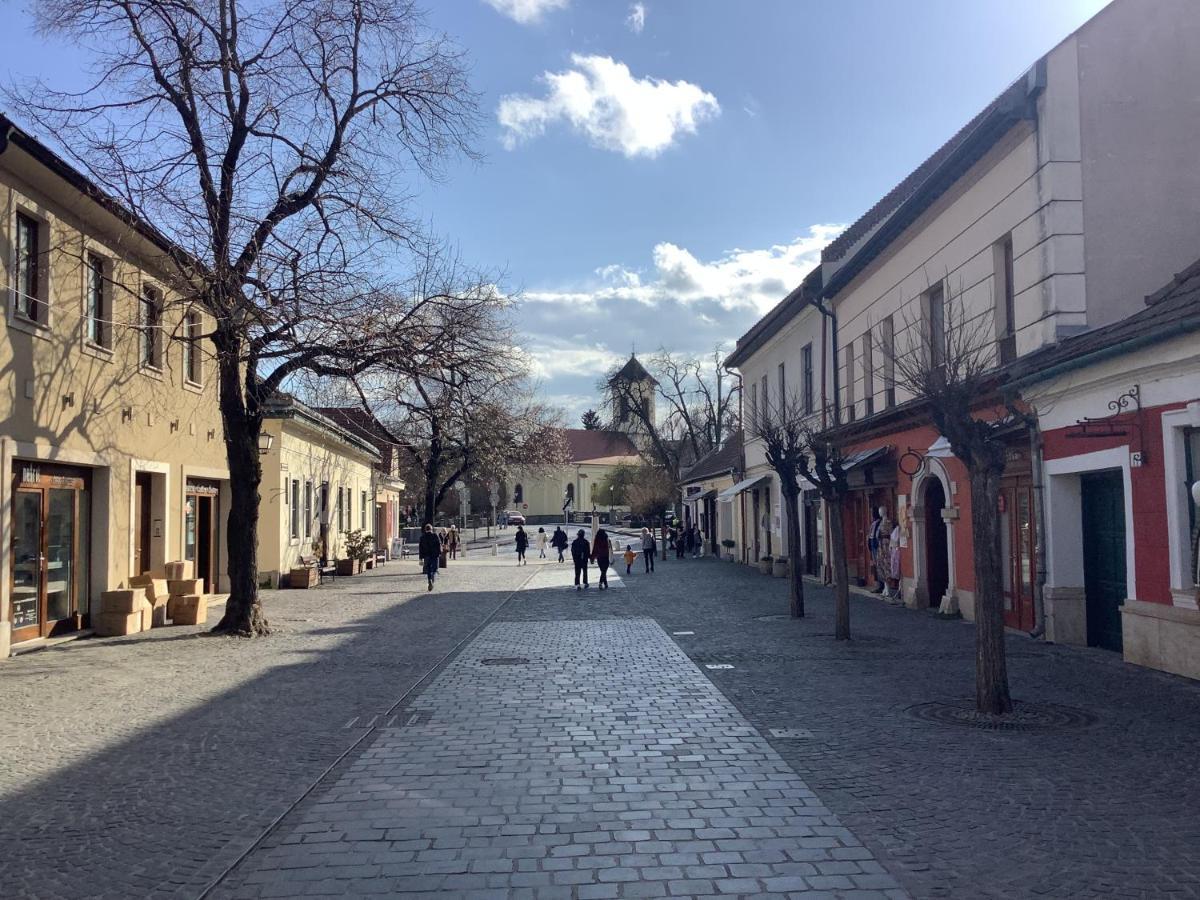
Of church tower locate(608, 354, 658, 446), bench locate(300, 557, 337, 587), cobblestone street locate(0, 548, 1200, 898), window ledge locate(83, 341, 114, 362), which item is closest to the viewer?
cobblestone street locate(0, 548, 1200, 898)

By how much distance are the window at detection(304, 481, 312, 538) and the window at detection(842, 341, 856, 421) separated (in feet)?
48.9

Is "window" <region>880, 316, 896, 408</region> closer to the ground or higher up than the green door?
higher up

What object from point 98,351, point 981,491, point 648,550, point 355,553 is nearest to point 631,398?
point 648,550

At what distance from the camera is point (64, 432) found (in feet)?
46.8

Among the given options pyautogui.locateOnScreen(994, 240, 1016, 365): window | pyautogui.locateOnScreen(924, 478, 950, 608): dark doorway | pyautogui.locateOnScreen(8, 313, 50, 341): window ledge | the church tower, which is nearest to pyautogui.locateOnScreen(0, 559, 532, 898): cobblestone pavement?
pyautogui.locateOnScreen(8, 313, 50, 341): window ledge

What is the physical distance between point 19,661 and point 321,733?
6.13m

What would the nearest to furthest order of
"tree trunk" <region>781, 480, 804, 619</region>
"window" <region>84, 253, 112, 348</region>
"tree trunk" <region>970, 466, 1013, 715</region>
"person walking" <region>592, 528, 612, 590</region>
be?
"tree trunk" <region>970, 466, 1013, 715</region> → "window" <region>84, 253, 112, 348</region> → "tree trunk" <region>781, 480, 804, 619</region> → "person walking" <region>592, 528, 612, 590</region>

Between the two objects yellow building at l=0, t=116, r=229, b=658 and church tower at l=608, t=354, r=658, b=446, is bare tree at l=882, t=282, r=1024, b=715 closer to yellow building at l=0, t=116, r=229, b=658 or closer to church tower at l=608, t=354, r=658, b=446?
yellow building at l=0, t=116, r=229, b=658

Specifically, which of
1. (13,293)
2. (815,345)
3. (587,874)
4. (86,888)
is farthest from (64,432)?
(815,345)

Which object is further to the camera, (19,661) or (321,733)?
(19,661)

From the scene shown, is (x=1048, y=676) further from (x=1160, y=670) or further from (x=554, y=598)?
(x=554, y=598)

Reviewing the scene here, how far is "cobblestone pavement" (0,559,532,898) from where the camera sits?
5262 mm

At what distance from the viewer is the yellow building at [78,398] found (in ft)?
42.2

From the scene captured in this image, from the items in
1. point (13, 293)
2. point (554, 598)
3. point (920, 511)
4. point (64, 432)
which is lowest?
point (554, 598)
